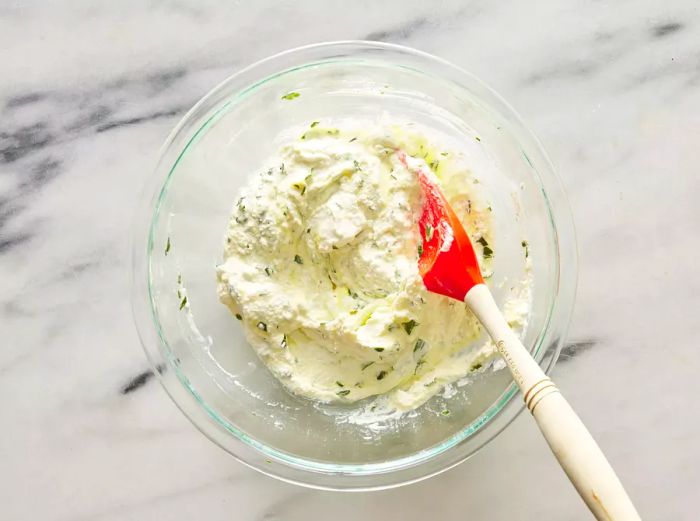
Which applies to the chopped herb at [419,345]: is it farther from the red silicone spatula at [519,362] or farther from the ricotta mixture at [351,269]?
the red silicone spatula at [519,362]

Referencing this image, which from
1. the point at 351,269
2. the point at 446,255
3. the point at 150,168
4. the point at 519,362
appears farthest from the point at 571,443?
the point at 150,168

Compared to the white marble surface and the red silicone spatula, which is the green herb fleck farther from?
the white marble surface

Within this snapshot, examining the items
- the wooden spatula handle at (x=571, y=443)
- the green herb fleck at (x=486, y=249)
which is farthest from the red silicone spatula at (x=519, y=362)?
the green herb fleck at (x=486, y=249)

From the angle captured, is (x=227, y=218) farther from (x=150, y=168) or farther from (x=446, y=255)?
(x=446, y=255)

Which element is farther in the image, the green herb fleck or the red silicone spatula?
the green herb fleck

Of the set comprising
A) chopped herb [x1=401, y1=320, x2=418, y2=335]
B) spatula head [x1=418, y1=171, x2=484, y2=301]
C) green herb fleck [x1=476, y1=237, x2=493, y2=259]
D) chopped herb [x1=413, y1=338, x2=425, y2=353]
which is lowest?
chopped herb [x1=413, y1=338, x2=425, y2=353]

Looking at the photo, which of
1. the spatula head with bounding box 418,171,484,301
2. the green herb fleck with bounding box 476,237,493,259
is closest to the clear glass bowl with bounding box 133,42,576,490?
the green herb fleck with bounding box 476,237,493,259
